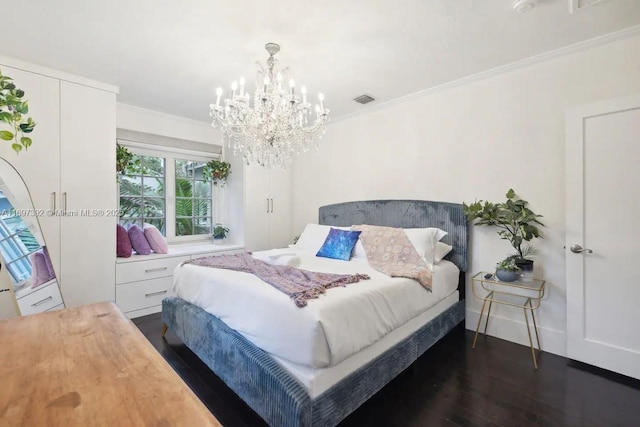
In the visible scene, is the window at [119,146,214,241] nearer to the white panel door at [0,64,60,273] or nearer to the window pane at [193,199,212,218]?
the window pane at [193,199,212,218]

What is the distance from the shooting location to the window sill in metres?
3.32

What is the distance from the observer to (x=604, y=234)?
221 cm

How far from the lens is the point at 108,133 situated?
3021 mm

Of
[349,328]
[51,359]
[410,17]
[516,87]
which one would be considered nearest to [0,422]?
[51,359]

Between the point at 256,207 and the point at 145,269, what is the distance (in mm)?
1572

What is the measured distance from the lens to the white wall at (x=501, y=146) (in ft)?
7.81

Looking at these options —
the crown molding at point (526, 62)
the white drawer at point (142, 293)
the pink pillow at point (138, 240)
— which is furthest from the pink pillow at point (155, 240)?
the crown molding at point (526, 62)

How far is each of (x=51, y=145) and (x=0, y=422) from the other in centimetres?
297

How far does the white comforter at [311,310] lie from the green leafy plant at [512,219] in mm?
767

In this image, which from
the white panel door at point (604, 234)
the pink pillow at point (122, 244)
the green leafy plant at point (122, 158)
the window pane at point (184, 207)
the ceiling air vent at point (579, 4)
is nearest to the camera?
the ceiling air vent at point (579, 4)

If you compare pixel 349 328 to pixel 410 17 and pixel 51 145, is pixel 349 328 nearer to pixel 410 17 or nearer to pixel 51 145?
pixel 410 17

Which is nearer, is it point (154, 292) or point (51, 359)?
point (51, 359)

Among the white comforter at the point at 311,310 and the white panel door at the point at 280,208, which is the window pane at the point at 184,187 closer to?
the white panel door at the point at 280,208

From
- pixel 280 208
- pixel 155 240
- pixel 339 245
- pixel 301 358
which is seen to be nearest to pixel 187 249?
pixel 155 240
